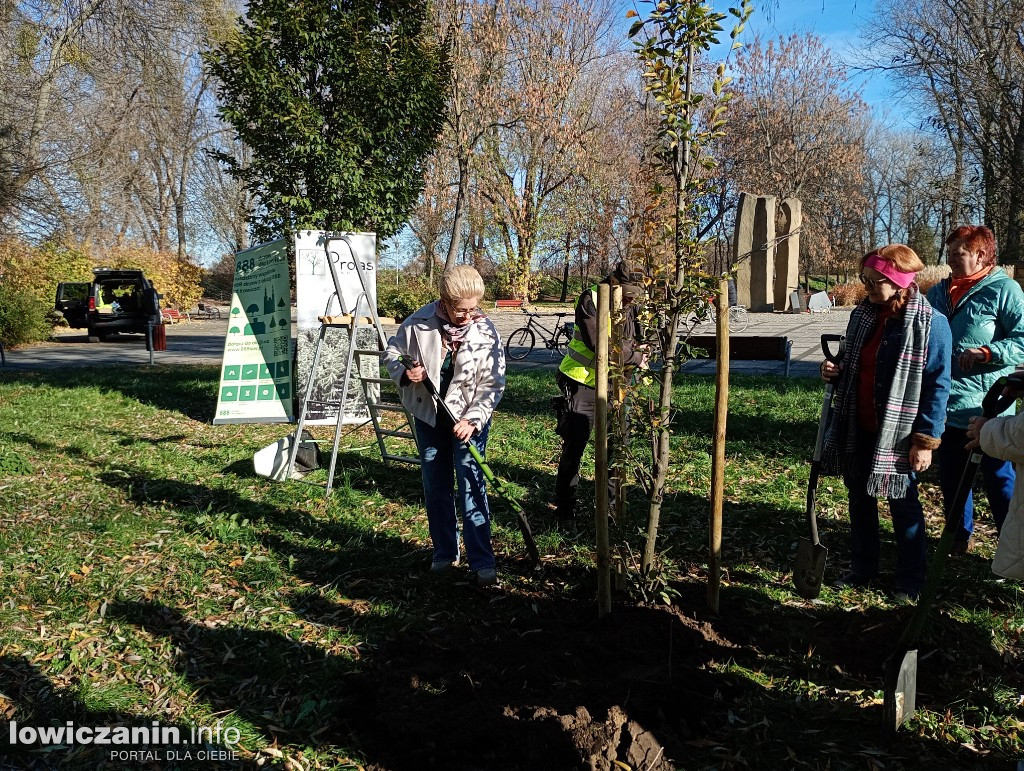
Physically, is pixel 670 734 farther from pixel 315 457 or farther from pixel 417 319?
pixel 315 457

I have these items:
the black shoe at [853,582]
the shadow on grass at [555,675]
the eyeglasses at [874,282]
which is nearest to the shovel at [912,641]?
the shadow on grass at [555,675]

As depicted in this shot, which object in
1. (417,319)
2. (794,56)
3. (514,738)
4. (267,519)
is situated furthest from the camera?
(794,56)

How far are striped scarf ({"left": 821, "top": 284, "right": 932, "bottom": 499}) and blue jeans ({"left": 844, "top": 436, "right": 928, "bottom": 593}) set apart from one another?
6 cm

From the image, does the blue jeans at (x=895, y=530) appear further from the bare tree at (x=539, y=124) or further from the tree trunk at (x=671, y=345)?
the bare tree at (x=539, y=124)

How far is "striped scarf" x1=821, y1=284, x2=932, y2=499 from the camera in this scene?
3.68 metres

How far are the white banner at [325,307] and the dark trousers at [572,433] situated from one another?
374 centimetres

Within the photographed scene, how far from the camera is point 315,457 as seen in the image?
6555 millimetres

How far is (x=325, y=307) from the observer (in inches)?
328

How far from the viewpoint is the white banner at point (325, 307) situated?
332 inches

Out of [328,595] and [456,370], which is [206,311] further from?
[456,370]

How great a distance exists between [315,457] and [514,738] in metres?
4.23

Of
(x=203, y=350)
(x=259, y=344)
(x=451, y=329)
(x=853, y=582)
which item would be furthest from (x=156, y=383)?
(x=853, y=582)

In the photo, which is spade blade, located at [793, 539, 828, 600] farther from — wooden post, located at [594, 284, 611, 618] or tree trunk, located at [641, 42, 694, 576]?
wooden post, located at [594, 284, 611, 618]

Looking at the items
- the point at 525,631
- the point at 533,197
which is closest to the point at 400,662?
the point at 525,631
